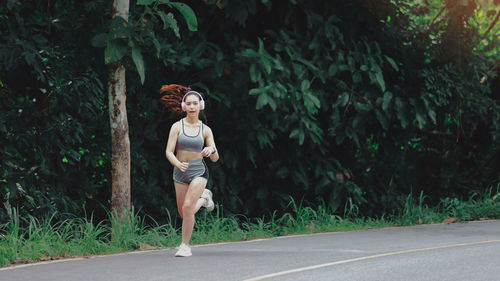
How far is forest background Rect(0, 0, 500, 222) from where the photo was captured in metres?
12.6

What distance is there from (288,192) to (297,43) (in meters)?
3.06

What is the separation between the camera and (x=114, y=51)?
11.2 meters

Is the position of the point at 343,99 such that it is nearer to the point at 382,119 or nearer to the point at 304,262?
the point at 382,119

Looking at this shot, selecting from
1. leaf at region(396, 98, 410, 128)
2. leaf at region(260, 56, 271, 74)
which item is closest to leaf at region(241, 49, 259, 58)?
leaf at region(260, 56, 271, 74)

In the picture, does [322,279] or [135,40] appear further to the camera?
[135,40]

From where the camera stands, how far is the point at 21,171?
1241 centimetres

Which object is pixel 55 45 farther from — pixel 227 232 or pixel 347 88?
pixel 347 88

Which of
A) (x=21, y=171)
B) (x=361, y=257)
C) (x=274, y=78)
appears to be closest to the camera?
(x=361, y=257)

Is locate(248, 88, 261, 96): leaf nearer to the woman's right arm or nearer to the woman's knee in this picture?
the woman's right arm

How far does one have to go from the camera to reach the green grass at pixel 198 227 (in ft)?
36.4

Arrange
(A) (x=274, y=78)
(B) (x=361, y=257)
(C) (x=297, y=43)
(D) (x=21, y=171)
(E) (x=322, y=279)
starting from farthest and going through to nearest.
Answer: (C) (x=297, y=43)
(A) (x=274, y=78)
(D) (x=21, y=171)
(B) (x=361, y=257)
(E) (x=322, y=279)

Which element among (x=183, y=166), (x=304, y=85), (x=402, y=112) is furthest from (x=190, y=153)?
(x=402, y=112)

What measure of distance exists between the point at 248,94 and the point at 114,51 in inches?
137

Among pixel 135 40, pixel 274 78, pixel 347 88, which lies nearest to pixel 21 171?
pixel 135 40
